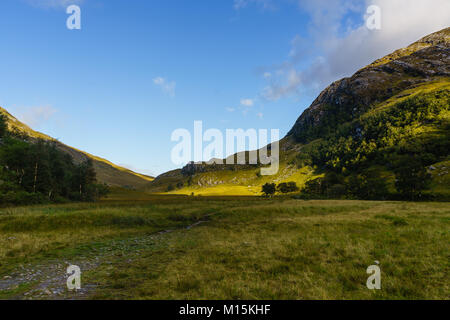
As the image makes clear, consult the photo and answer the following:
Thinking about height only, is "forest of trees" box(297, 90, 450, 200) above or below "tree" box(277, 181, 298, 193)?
above

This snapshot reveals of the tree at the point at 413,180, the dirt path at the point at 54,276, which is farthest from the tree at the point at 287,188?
the dirt path at the point at 54,276

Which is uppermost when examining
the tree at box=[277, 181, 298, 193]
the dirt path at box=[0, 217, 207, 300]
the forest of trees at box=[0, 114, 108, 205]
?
the forest of trees at box=[0, 114, 108, 205]

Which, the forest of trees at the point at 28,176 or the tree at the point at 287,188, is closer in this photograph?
the forest of trees at the point at 28,176

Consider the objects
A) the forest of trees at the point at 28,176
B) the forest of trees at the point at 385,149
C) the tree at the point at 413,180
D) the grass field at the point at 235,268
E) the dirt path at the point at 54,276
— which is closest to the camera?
the grass field at the point at 235,268

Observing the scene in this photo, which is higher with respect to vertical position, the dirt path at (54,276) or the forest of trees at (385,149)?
the forest of trees at (385,149)

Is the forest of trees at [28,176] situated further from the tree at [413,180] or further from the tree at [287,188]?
the tree at [287,188]

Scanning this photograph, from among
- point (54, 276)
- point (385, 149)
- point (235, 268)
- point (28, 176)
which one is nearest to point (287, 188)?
point (385, 149)

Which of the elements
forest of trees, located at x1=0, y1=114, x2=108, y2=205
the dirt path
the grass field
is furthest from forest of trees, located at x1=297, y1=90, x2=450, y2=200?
forest of trees, located at x1=0, y1=114, x2=108, y2=205

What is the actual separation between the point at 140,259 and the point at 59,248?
8.29 metres

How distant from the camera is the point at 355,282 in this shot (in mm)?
8250

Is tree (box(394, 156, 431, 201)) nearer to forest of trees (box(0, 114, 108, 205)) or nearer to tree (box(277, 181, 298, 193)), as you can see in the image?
tree (box(277, 181, 298, 193))

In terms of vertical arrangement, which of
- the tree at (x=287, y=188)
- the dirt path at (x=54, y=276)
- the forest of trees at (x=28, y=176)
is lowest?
the tree at (x=287, y=188)
